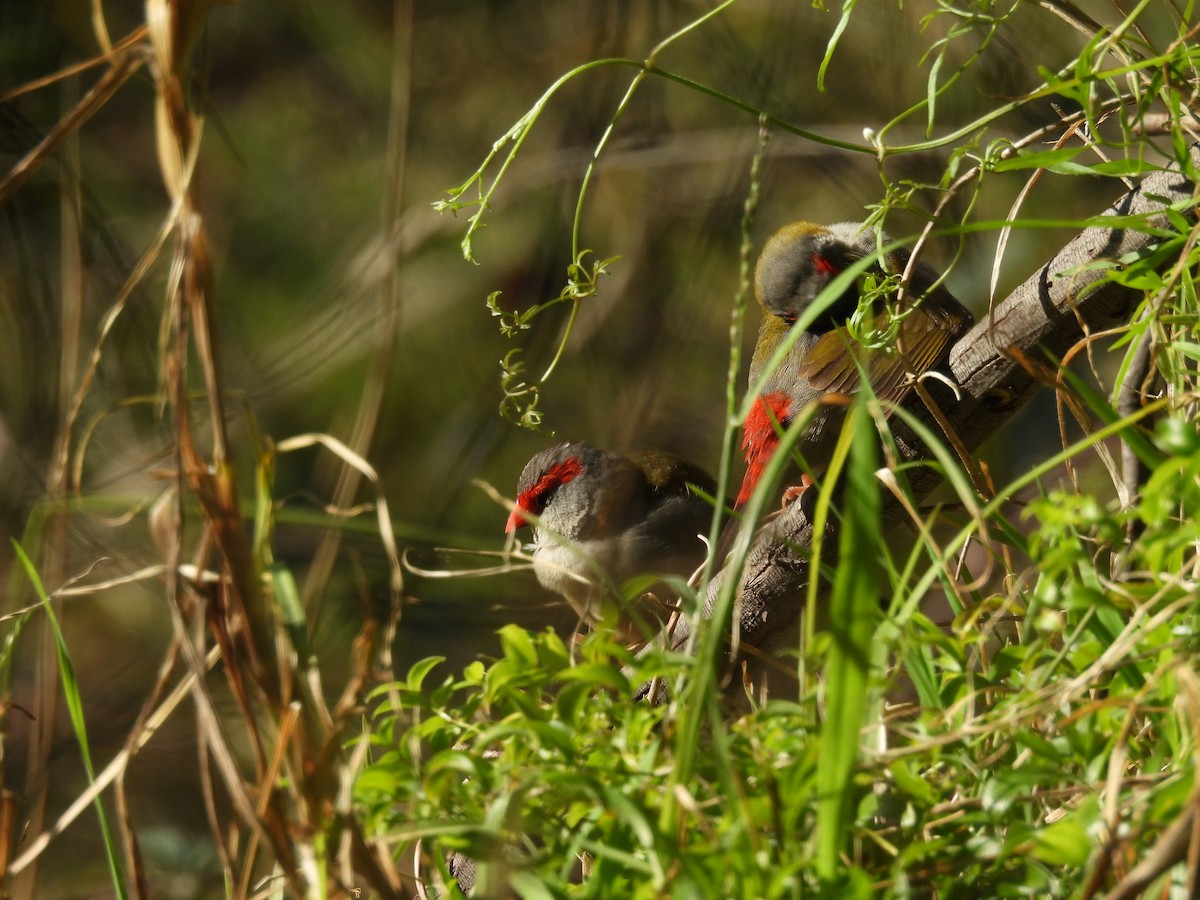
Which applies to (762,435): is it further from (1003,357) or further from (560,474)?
(1003,357)

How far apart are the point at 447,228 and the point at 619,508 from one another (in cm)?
109

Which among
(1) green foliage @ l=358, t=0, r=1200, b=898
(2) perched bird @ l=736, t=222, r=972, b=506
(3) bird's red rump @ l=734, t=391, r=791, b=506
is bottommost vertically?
(3) bird's red rump @ l=734, t=391, r=791, b=506

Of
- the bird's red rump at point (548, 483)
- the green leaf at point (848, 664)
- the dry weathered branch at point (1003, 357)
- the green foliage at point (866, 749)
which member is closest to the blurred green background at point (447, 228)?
the bird's red rump at point (548, 483)

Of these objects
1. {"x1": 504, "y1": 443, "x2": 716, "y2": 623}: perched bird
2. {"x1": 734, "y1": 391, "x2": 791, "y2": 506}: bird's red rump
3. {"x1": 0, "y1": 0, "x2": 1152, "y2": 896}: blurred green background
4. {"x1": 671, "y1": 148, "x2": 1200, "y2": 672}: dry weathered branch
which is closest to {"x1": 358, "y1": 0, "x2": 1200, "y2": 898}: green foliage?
{"x1": 671, "y1": 148, "x2": 1200, "y2": 672}: dry weathered branch

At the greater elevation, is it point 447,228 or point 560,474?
point 447,228

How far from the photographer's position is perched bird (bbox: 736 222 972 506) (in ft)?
5.60

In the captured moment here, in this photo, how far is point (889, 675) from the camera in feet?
2.23

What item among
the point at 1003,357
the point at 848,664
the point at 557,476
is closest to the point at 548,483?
the point at 557,476

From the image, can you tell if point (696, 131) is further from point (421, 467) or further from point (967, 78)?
point (421, 467)

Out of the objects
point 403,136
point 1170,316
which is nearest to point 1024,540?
point 1170,316

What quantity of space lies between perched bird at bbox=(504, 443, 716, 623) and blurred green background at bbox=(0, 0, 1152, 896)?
0.24 m

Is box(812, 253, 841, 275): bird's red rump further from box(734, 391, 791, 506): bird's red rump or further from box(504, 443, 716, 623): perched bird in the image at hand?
box(504, 443, 716, 623): perched bird

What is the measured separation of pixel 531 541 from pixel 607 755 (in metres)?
2.78

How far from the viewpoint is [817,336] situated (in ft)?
8.02
